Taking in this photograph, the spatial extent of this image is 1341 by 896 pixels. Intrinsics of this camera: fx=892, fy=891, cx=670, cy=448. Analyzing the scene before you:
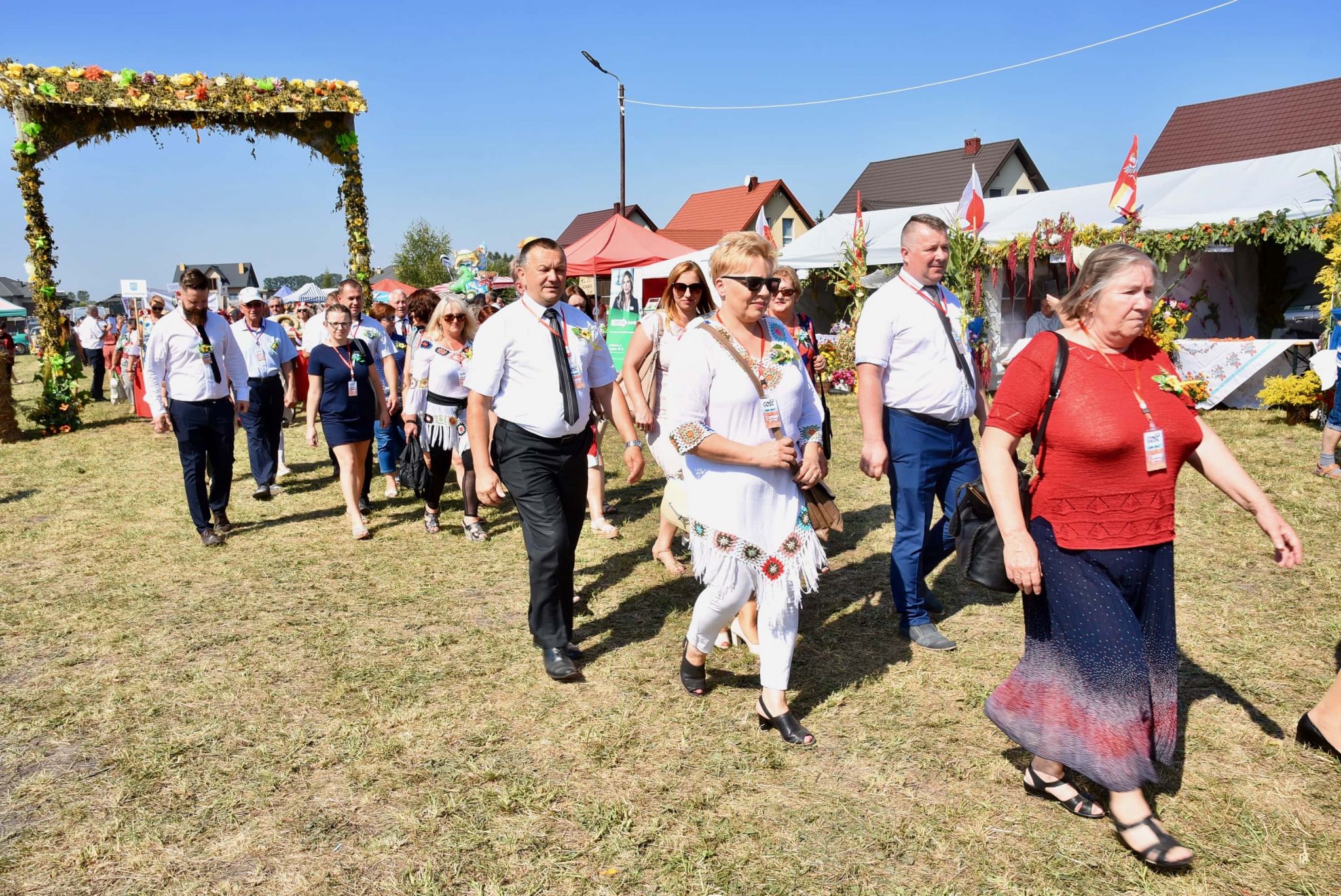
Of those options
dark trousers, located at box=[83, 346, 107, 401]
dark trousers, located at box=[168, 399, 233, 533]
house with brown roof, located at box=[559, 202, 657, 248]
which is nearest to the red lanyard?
dark trousers, located at box=[168, 399, 233, 533]

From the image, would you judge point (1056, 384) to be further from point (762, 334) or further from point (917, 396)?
point (917, 396)

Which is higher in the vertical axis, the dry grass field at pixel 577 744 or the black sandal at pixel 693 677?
the black sandal at pixel 693 677

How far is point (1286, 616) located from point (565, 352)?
3972mm

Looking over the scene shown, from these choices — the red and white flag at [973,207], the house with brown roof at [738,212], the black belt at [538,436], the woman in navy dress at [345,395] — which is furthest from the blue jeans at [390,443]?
the house with brown roof at [738,212]

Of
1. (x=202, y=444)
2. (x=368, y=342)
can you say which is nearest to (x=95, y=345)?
(x=202, y=444)

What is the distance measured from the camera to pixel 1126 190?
12867 millimetres

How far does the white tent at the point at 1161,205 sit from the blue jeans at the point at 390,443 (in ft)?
33.1

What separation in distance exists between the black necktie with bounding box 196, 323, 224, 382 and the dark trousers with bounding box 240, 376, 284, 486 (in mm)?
1816

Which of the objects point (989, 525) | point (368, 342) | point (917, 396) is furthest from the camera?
point (368, 342)

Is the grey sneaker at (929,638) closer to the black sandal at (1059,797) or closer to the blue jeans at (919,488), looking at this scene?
the blue jeans at (919,488)

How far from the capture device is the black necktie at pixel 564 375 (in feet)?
13.5

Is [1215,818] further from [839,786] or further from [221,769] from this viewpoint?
[221,769]

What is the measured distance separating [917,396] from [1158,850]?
2.15 m

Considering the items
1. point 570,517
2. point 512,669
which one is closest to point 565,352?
point 570,517
